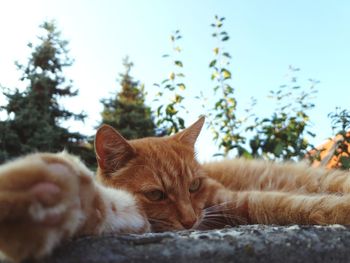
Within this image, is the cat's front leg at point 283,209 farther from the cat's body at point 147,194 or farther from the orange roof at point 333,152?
the orange roof at point 333,152

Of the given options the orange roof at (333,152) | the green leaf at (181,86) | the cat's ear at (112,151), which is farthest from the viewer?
the green leaf at (181,86)

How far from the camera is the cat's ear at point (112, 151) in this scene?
2123mm

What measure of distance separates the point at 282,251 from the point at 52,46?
10.1m

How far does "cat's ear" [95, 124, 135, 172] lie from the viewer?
2123 mm

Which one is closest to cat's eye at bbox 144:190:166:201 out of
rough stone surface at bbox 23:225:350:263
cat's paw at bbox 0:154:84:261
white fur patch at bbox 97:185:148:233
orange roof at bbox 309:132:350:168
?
white fur patch at bbox 97:185:148:233

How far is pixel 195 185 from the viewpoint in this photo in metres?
2.19

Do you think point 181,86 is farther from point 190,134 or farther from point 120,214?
point 120,214

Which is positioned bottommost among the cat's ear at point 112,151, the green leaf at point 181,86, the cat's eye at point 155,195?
the cat's eye at point 155,195

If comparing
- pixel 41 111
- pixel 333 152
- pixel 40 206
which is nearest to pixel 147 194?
pixel 40 206

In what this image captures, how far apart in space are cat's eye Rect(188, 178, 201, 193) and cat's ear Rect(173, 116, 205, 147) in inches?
15.4

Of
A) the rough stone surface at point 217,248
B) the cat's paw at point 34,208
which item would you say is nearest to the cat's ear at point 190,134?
the rough stone surface at point 217,248

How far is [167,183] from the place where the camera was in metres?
2.03

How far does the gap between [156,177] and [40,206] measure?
1.27 m

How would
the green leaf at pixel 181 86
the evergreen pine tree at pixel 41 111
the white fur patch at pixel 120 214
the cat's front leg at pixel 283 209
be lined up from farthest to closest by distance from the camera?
the evergreen pine tree at pixel 41 111 → the green leaf at pixel 181 86 → the cat's front leg at pixel 283 209 → the white fur patch at pixel 120 214
